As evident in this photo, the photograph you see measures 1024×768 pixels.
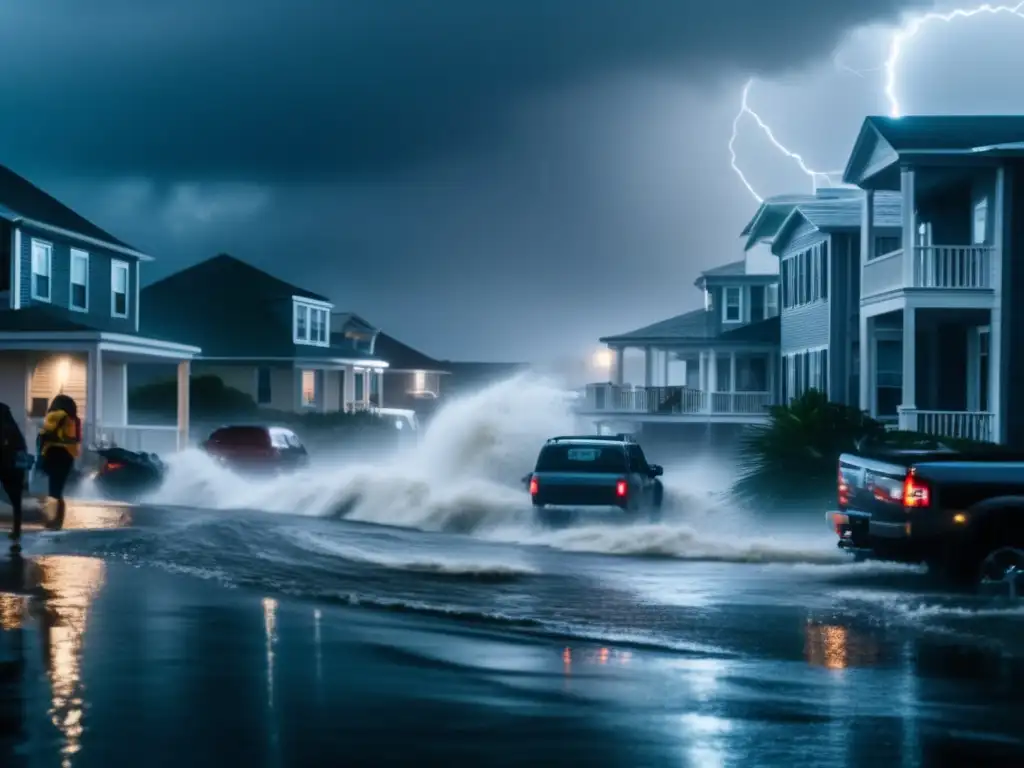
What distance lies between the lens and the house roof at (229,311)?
204 feet

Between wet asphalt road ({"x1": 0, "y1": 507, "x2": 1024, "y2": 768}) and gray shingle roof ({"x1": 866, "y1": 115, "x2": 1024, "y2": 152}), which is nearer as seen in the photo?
wet asphalt road ({"x1": 0, "y1": 507, "x2": 1024, "y2": 768})

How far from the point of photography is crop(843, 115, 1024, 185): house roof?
28.3 meters

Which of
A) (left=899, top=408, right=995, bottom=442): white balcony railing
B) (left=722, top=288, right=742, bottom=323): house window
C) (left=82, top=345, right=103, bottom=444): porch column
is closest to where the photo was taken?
(left=899, top=408, right=995, bottom=442): white balcony railing

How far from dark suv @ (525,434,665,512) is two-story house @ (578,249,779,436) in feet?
86.6

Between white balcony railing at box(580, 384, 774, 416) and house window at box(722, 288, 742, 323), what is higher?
house window at box(722, 288, 742, 323)

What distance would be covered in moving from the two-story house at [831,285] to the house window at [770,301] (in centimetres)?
965

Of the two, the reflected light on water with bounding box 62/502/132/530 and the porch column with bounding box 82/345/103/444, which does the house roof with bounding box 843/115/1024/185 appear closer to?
the reflected light on water with bounding box 62/502/132/530

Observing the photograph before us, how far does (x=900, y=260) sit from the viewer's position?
95.8 feet

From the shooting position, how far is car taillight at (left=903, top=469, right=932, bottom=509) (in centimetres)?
1353

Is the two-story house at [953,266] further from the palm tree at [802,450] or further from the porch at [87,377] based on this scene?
the porch at [87,377]

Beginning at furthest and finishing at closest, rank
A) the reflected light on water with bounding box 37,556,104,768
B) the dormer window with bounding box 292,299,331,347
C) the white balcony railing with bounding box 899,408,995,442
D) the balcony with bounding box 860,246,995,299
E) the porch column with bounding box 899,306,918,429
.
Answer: the dormer window with bounding box 292,299,331,347 < the white balcony railing with bounding box 899,408,995,442 < the balcony with bounding box 860,246,995,299 < the porch column with bounding box 899,306,918,429 < the reflected light on water with bounding box 37,556,104,768

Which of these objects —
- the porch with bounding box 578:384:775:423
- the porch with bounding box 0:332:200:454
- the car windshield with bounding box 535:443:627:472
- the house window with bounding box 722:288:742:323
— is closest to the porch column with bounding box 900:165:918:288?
the car windshield with bounding box 535:443:627:472

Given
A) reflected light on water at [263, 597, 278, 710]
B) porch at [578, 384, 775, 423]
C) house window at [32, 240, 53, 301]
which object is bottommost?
reflected light on water at [263, 597, 278, 710]

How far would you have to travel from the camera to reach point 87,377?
115ft
